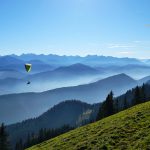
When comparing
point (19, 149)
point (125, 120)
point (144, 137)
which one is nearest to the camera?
point (144, 137)

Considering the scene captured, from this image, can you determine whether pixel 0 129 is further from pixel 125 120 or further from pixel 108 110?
pixel 125 120

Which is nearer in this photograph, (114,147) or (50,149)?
(114,147)

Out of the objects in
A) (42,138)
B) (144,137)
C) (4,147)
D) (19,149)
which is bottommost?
(19,149)

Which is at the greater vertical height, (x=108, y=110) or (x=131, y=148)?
(x=131, y=148)

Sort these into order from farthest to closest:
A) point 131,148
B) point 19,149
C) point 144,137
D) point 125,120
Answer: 1. point 19,149
2. point 125,120
3. point 144,137
4. point 131,148

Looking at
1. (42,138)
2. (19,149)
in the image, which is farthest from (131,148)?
(19,149)

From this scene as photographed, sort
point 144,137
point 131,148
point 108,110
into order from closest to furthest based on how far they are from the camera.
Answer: point 131,148 < point 144,137 < point 108,110

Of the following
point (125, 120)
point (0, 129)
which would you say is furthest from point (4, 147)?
point (125, 120)

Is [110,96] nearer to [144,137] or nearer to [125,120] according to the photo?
[125,120]

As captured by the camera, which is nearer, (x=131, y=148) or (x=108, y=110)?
(x=131, y=148)
